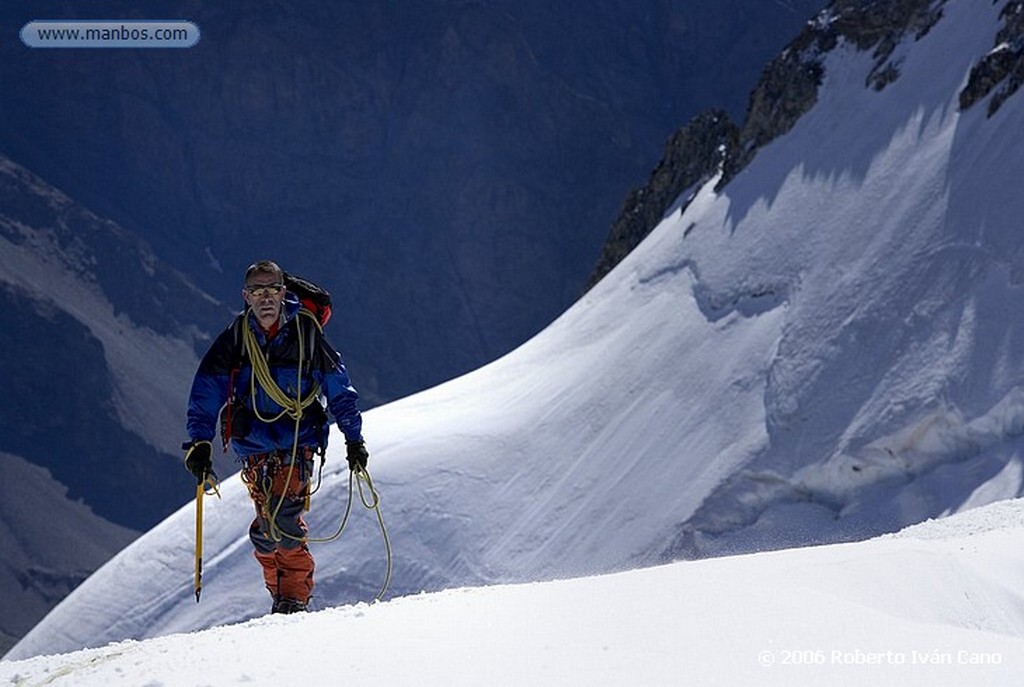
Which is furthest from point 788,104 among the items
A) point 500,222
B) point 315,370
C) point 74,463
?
point 500,222

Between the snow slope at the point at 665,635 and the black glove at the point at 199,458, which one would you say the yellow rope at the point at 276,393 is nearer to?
the black glove at the point at 199,458

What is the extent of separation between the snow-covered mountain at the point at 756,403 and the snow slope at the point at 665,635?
12.3 meters

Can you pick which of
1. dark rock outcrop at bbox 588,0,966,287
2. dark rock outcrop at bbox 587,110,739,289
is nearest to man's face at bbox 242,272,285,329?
dark rock outcrop at bbox 588,0,966,287

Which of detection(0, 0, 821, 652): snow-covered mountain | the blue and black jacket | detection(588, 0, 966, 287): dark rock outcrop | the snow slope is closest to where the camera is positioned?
the snow slope

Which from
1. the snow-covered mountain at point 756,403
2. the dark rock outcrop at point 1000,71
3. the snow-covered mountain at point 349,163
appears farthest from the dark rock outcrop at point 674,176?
the snow-covered mountain at point 349,163

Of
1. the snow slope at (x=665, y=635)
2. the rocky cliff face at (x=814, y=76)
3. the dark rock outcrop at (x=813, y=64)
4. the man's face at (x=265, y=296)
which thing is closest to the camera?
the snow slope at (x=665, y=635)

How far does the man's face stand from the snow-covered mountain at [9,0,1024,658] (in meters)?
11.8

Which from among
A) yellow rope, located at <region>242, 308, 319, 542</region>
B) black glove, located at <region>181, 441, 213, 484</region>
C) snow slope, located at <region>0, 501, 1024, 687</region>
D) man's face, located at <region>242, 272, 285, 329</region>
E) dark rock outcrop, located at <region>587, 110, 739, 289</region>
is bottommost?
snow slope, located at <region>0, 501, 1024, 687</region>

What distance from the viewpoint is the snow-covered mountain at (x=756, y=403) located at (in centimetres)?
1964

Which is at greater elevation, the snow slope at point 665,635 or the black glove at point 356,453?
the black glove at point 356,453

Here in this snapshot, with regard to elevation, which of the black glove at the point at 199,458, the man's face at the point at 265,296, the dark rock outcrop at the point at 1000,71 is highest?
the dark rock outcrop at the point at 1000,71

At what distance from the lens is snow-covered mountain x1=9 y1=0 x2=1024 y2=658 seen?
773 inches

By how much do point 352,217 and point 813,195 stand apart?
64.8m

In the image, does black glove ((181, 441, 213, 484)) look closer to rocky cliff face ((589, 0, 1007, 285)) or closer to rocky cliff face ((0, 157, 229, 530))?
rocky cliff face ((589, 0, 1007, 285))
